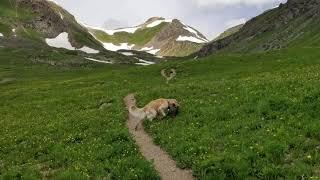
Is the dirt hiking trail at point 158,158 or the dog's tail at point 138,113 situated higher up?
the dog's tail at point 138,113

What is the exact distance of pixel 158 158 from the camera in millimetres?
27609

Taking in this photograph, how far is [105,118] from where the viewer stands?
127 ft

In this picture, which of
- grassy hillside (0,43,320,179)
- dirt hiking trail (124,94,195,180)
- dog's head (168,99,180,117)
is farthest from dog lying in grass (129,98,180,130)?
dirt hiking trail (124,94,195,180)

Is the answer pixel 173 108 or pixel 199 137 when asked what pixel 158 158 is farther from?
pixel 173 108

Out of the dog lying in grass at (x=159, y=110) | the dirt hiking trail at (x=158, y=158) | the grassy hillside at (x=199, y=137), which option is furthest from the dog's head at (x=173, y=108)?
the dirt hiking trail at (x=158, y=158)

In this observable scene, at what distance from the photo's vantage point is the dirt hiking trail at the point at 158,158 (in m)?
24.6

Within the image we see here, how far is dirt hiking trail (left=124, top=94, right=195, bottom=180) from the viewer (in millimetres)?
24641

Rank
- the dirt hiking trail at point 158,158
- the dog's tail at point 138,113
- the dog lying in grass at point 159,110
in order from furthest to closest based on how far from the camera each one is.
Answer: the dog's tail at point 138,113
the dog lying in grass at point 159,110
the dirt hiking trail at point 158,158

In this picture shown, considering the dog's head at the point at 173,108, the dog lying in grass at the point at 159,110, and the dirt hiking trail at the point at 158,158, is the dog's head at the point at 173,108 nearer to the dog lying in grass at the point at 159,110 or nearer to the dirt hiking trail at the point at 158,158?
the dog lying in grass at the point at 159,110

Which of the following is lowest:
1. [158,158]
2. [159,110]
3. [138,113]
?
[158,158]

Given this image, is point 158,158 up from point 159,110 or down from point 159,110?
down

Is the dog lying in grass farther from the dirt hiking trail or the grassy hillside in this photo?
the dirt hiking trail

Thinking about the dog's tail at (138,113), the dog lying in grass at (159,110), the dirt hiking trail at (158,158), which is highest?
the dog lying in grass at (159,110)

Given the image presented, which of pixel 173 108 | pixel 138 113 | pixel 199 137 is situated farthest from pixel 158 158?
pixel 138 113
